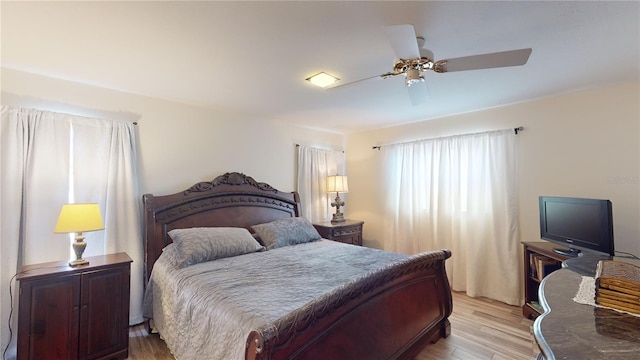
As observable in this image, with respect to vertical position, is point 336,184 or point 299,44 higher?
point 299,44

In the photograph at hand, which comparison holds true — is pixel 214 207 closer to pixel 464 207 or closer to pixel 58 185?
pixel 58 185

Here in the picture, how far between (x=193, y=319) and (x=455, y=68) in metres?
2.44

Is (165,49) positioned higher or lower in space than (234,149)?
higher

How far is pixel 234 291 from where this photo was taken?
1.91 m

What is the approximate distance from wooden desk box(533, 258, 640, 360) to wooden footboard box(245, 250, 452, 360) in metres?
0.93

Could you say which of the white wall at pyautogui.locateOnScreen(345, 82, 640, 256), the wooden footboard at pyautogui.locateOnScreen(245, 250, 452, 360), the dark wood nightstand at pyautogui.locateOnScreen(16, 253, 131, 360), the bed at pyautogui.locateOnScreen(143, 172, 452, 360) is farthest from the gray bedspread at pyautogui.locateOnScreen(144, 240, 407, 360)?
the white wall at pyautogui.locateOnScreen(345, 82, 640, 256)

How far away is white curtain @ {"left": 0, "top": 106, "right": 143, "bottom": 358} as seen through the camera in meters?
2.26

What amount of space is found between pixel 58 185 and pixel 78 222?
567 mm

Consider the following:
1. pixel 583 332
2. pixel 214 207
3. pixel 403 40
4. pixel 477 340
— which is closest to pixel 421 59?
pixel 403 40

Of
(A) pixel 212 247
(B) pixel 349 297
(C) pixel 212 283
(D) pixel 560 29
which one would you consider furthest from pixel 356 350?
(D) pixel 560 29

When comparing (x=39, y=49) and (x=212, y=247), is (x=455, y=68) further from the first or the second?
(x=39, y=49)

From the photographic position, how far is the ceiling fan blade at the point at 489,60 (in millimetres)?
1592

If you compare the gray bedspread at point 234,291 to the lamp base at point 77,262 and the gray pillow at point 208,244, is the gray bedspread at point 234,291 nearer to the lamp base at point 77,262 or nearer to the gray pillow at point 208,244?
the gray pillow at point 208,244

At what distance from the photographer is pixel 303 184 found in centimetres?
448
